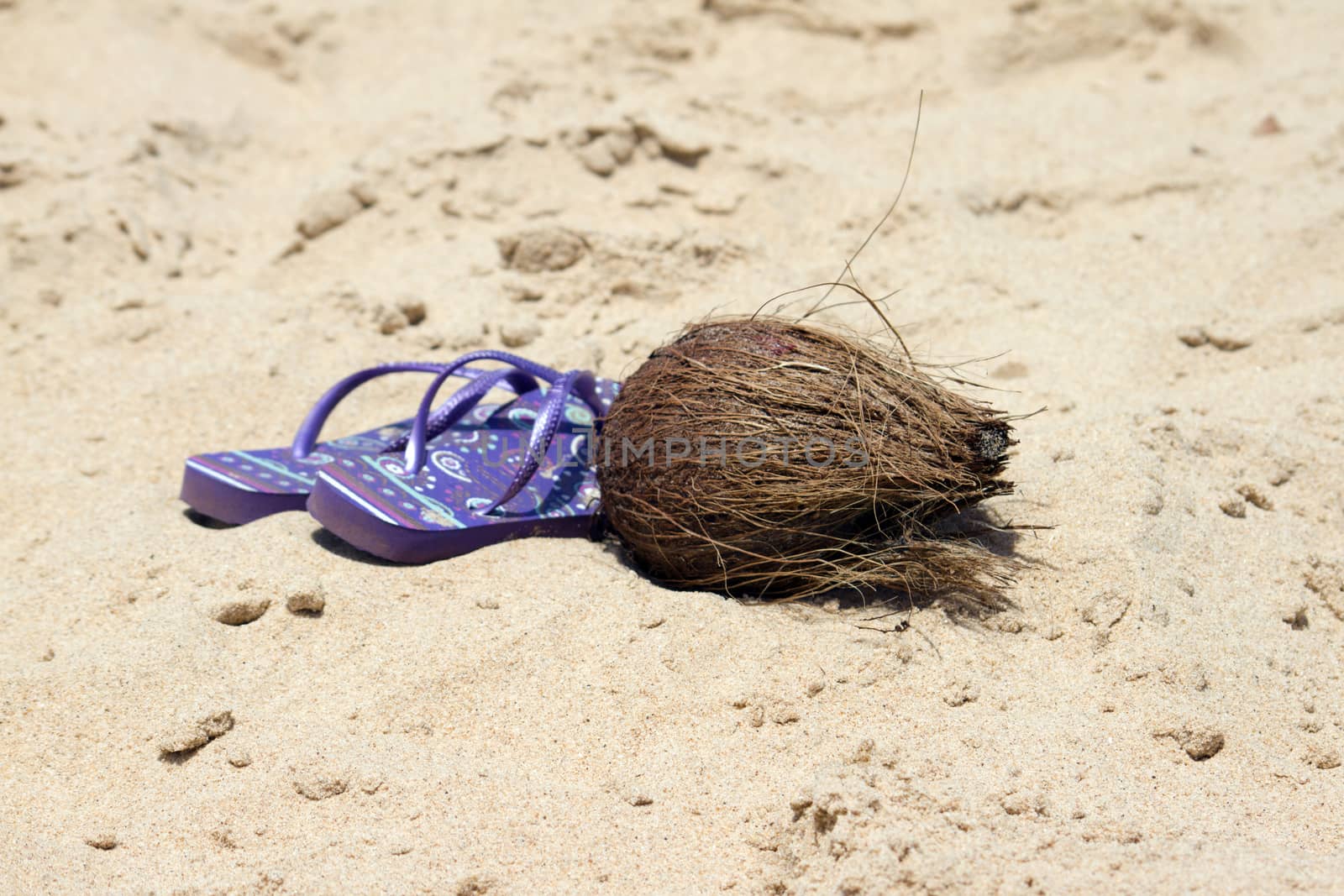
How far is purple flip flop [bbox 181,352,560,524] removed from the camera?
289 cm

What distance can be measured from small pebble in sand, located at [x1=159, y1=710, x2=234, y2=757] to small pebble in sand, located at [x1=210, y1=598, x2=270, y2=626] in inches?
12.2

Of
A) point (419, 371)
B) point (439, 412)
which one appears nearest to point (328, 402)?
point (419, 371)

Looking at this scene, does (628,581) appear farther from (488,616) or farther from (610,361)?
(610,361)

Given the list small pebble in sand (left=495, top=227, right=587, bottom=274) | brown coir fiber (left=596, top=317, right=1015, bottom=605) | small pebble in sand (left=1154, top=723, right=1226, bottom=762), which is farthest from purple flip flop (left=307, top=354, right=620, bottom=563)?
small pebble in sand (left=1154, top=723, right=1226, bottom=762)

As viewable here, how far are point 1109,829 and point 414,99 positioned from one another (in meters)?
4.29

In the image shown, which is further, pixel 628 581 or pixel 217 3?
pixel 217 3

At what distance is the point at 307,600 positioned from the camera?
242 cm

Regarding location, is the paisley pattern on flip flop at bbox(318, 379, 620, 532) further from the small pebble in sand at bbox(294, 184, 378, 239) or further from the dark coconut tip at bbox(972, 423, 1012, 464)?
the small pebble in sand at bbox(294, 184, 378, 239)

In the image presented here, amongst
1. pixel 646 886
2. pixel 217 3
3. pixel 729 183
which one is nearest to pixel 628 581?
pixel 646 886

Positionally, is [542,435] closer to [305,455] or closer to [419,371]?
[419,371]

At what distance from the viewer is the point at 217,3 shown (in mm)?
5578

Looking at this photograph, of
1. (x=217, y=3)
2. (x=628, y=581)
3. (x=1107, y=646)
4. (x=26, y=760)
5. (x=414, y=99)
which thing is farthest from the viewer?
(x=217, y=3)

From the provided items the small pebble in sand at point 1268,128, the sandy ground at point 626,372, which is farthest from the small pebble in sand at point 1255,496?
the small pebble in sand at point 1268,128

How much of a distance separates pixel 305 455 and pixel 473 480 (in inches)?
23.1
